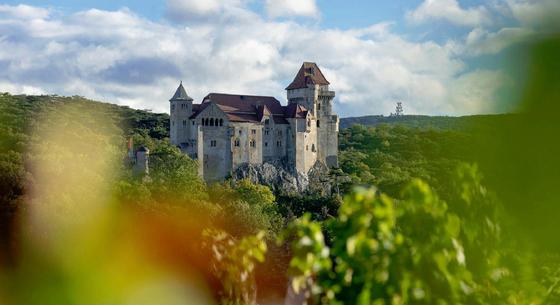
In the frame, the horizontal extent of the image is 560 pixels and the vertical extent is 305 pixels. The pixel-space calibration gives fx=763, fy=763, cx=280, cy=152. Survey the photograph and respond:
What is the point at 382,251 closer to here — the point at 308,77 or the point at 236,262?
the point at 236,262

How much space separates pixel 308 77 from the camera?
79.2 m

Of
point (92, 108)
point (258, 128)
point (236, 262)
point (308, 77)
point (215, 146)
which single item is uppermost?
point (308, 77)

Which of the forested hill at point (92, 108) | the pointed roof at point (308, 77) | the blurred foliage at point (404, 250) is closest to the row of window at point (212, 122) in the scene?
the pointed roof at point (308, 77)

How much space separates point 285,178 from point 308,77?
13.1 metres

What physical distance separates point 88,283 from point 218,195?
4700 centimetres

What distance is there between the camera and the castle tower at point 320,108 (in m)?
77.5

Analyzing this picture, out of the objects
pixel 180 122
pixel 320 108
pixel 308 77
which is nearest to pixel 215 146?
pixel 180 122

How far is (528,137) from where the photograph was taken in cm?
462

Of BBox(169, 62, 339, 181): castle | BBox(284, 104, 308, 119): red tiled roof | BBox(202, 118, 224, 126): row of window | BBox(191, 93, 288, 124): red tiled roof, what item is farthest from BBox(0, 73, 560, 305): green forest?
BBox(284, 104, 308, 119): red tiled roof

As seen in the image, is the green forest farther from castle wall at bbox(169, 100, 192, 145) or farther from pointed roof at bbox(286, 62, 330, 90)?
pointed roof at bbox(286, 62, 330, 90)

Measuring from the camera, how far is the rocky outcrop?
68.7 metres

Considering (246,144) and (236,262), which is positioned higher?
(236,262)

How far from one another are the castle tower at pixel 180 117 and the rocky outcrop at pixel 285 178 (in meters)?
5.73

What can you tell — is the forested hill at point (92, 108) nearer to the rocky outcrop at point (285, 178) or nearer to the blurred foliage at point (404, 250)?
the rocky outcrop at point (285, 178)
